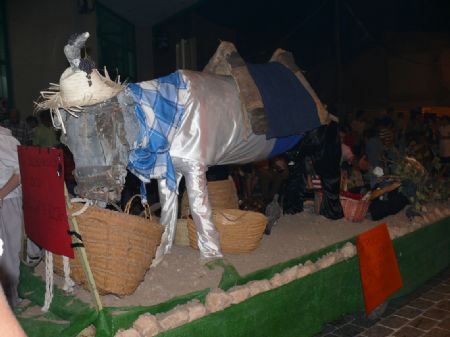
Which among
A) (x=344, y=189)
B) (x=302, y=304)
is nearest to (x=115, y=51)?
(x=344, y=189)

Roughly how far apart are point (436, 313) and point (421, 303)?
26cm

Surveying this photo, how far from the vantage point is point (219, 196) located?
4777 mm

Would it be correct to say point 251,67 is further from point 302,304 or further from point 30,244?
point 30,244

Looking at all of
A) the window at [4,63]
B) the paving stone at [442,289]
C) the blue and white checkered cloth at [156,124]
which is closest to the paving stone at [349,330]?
the paving stone at [442,289]

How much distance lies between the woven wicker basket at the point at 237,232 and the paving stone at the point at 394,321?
4.69ft

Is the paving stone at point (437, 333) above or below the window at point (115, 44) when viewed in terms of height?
below

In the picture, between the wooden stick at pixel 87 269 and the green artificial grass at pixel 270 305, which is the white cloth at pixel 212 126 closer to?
the green artificial grass at pixel 270 305

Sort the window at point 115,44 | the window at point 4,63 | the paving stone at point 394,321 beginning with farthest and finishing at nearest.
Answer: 1. the window at point 115,44
2. the window at point 4,63
3. the paving stone at point 394,321

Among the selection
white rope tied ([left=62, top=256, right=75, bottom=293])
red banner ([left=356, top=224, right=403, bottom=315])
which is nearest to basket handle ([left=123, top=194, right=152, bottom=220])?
white rope tied ([left=62, top=256, right=75, bottom=293])

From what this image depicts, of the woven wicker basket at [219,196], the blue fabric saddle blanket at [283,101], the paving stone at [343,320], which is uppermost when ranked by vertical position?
the blue fabric saddle blanket at [283,101]

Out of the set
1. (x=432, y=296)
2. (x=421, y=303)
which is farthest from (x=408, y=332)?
(x=432, y=296)

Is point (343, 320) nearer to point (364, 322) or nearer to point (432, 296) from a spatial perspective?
point (364, 322)

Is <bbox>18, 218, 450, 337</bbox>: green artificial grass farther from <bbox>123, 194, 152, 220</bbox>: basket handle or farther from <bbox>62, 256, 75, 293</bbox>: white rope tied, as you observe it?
<bbox>123, 194, 152, 220</bbox>: basket handle

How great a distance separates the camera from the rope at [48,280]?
3102mm
